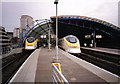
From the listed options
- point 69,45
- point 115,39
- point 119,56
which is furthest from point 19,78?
point 115,39

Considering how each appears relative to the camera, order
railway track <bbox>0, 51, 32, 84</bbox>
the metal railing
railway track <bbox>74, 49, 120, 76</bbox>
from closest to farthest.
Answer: the metal railing → railway track <bbox>0, 51, 32, 84</bbox> → railway track <bbox>74, 49, 120, 76</bbox>

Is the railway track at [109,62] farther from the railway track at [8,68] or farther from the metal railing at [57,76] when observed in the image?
the railway track at [8,68]

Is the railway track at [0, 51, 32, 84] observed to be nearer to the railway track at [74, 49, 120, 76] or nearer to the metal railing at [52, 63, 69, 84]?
the metal railing at [52, 63, 69, 84]

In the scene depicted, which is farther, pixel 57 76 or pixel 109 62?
pixel 109 62

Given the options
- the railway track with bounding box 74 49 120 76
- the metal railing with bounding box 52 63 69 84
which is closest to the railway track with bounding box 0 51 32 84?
the metal railing with bounding box 52 63 69 84

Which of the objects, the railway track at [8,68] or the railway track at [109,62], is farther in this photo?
the railway track at [109,62]

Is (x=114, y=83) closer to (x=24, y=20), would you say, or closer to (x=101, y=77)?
(x=101, y=77)

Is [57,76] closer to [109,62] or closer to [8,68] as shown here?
[8,68]

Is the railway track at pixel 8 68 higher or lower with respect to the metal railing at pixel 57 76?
lower

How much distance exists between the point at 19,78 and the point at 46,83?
1.54 m

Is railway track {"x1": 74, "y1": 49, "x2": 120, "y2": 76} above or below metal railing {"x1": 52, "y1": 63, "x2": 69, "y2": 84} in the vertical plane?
below

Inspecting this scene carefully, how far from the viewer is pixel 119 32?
30.6 m

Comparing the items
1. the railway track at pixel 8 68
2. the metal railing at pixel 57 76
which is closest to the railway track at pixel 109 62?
the metal railing at pixel 57 76

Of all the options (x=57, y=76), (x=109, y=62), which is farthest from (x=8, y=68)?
(x=109, y=62)
